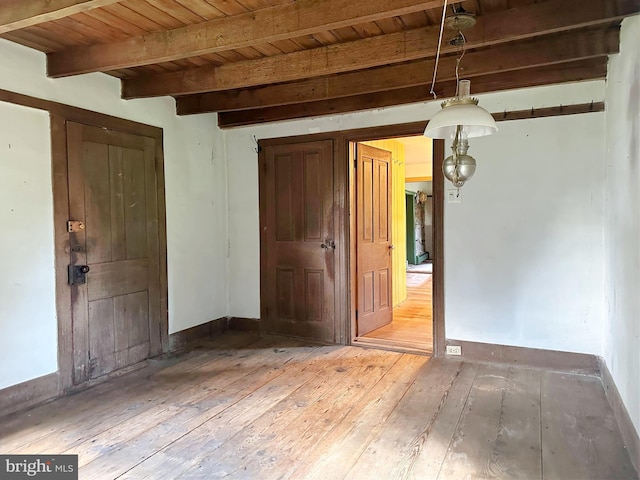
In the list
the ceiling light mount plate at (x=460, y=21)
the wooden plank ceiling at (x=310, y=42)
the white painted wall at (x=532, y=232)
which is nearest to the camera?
the wooden plank ceiling at (x=310, y=42)

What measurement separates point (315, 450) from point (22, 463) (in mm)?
1567

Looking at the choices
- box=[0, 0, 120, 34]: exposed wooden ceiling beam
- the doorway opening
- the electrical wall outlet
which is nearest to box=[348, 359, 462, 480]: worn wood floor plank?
the electrical wall outlet

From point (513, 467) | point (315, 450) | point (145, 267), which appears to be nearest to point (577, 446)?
point (513, 467)

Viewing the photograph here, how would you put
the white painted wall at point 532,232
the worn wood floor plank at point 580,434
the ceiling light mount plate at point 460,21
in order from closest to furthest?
the worn wood floor plank at point 580,434, the ceiling light mount plate at point 460,21, the white painted wall at point 532,232

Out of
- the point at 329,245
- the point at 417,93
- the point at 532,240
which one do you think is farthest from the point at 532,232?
the point at 329,245

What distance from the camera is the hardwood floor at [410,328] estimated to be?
4.46m

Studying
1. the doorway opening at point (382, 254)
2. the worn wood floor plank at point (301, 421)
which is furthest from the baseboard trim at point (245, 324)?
the worn wood floor plank at point (301, 421)

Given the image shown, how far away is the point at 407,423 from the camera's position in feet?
9.09

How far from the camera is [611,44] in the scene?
2.86 metres

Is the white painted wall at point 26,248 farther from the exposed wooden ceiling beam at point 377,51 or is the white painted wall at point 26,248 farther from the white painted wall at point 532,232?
the white painted wall at point 532,232

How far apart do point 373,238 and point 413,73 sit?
1.98 meters

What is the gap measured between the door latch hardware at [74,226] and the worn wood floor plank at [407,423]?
8.56 feet

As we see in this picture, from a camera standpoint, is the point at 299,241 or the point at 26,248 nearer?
the point at 26,248

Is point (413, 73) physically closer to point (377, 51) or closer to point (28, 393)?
point (377, 51)
